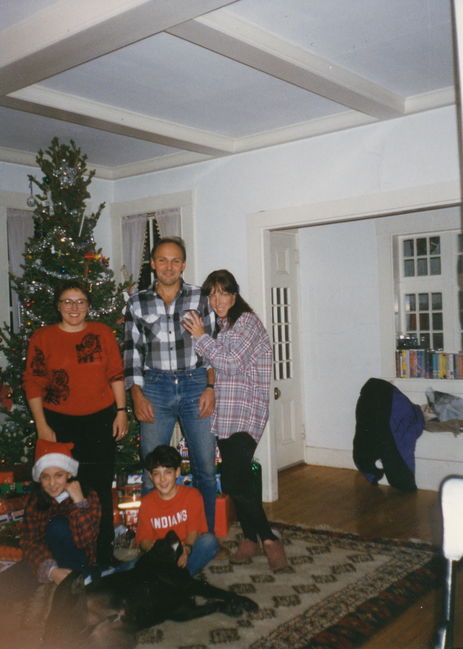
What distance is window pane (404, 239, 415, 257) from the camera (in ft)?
18.8

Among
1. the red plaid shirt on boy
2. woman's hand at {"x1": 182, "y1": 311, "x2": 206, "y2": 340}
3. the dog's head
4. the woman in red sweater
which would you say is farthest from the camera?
the woman in red sweater

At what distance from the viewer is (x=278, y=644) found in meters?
2.55

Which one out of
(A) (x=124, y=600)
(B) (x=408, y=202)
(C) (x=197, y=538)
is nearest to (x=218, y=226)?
(B) (x=408, y=202)

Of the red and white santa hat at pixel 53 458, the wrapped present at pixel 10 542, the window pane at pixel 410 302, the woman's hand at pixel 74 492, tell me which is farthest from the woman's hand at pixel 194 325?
the window pane at pixel 410 302

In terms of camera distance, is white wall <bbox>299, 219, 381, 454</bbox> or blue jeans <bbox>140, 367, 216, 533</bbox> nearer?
blue jeans <bbox>140, 367, 216, 533</bbox>

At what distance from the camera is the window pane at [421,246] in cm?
567

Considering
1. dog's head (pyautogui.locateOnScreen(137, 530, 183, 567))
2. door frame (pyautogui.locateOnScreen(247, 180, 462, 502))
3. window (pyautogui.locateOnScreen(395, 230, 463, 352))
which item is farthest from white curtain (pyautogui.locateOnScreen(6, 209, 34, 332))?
window (pyautogui.locateOnScreen(395, 230, 463, 352))

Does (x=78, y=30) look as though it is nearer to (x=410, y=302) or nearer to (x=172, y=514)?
(x=172, y=514)

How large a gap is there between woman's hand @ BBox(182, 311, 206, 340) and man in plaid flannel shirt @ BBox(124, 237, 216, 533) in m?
0.16

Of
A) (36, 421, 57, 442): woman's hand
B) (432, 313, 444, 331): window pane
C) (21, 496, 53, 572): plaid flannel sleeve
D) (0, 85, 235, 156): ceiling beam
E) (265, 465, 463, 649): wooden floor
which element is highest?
(0, 85, 235, 156): ceiling beam

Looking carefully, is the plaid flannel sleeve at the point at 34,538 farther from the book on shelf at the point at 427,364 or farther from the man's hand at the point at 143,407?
the book on shelf at the point at 427,364

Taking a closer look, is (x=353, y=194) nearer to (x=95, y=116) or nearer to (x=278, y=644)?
(x=95, y=116)

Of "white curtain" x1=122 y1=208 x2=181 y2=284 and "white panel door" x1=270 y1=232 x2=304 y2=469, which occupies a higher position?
"white curtain" x1=122 y1=208 x2=181 y2=284

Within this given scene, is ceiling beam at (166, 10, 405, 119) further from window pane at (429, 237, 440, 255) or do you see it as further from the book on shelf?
the book on shelf
